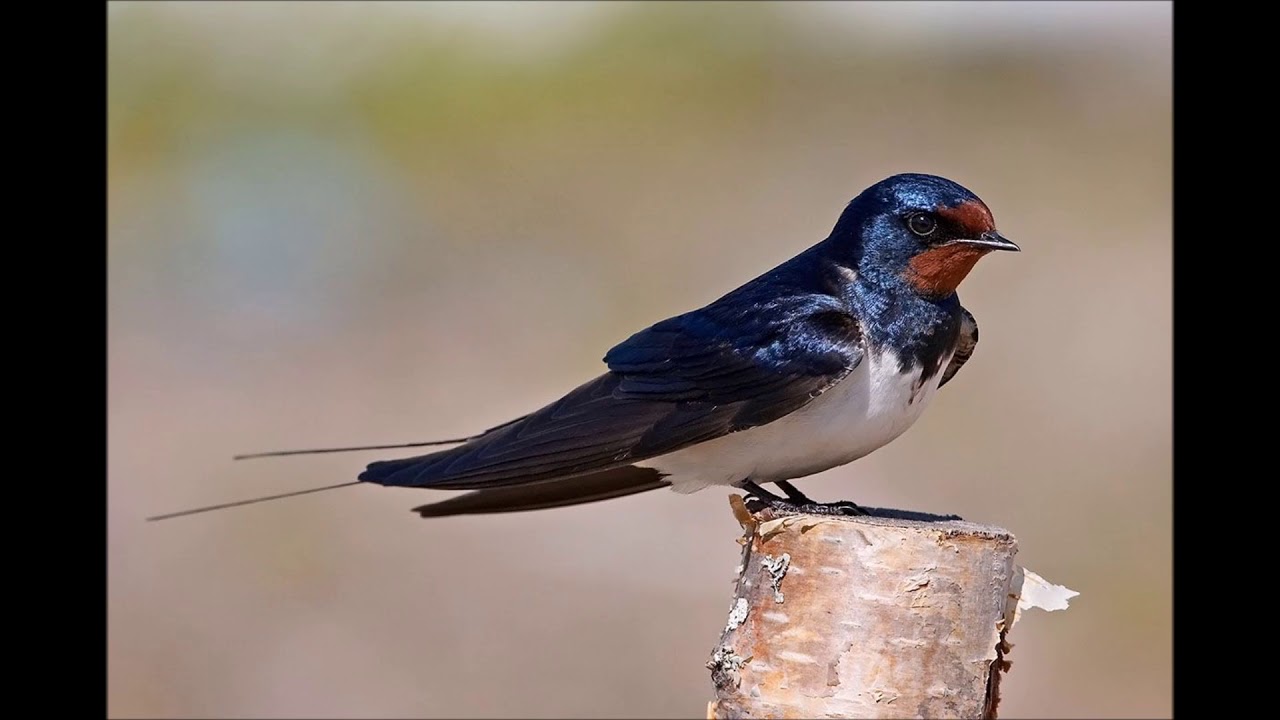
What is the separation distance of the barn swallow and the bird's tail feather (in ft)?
0.05

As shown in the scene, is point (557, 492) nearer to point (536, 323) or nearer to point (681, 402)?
point (681, 402)

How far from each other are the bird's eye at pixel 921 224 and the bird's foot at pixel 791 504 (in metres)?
0.47

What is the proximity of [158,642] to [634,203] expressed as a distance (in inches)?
171

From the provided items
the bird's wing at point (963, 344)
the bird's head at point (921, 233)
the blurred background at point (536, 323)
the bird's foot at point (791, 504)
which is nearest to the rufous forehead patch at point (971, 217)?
the bird's head at point (921, 233)

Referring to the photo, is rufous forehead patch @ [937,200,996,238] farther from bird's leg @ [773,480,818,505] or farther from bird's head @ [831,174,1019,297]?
bird's leg @ [773,480,818,505]

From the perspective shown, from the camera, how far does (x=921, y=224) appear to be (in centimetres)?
245

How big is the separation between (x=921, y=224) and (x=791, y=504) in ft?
1.71

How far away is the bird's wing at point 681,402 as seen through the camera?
7.77 feet

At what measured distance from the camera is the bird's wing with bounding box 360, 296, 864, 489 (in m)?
2.37

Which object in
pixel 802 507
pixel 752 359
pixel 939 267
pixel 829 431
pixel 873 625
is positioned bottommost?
pixel 873 625

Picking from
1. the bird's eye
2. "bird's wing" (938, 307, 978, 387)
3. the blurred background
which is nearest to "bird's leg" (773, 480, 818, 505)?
"bird's wing" (938, 307, 978, 387)

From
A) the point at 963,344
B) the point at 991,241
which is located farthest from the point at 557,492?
the point at 991,241

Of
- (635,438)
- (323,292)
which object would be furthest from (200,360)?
(635,438)

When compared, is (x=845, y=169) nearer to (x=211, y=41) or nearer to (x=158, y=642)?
(x=211, y=41)
